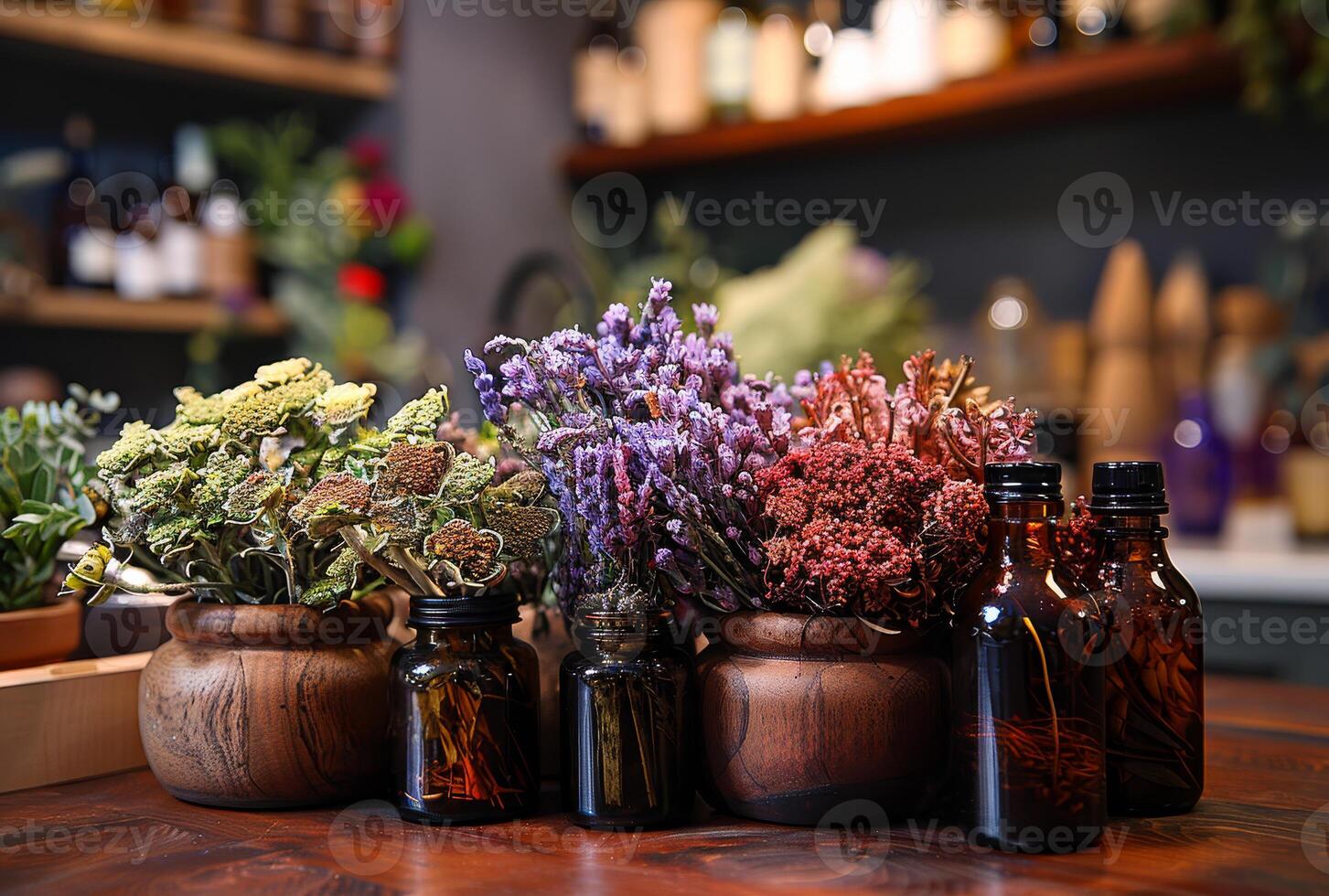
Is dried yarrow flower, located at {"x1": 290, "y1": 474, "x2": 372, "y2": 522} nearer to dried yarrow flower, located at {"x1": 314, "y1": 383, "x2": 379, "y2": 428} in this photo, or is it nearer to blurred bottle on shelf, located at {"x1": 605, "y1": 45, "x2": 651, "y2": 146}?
dried yarrow flower, located at {"x1": 314, "y1": 383, "x2": 379, "y2": 428}

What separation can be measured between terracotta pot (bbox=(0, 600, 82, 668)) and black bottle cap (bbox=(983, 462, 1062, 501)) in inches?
25.2

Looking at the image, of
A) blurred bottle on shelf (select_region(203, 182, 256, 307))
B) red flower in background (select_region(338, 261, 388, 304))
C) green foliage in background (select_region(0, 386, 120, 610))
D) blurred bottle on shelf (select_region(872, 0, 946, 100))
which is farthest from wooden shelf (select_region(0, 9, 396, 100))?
green foliage in background (select_region(0, 386, 120, 610))

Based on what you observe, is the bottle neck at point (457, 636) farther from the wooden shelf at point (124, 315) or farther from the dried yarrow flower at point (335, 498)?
the wooden shelf at point (124, 315)

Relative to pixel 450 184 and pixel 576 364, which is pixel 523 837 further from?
pixel 450 184

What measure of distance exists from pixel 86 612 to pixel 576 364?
19.7 inches

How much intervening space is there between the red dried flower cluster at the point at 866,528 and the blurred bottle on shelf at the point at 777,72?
1973mm

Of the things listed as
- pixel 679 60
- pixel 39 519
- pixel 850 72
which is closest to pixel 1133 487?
pixel 39 519

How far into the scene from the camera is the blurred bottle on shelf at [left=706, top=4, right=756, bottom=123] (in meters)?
2.56

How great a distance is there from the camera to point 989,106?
7.43 feet

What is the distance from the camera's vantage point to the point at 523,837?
686 mm

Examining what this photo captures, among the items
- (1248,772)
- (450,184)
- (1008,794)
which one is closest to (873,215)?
(450,184)

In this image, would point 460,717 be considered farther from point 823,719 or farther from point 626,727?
point 823,719

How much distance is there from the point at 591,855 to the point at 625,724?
0.07m

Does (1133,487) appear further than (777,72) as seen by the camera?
No
